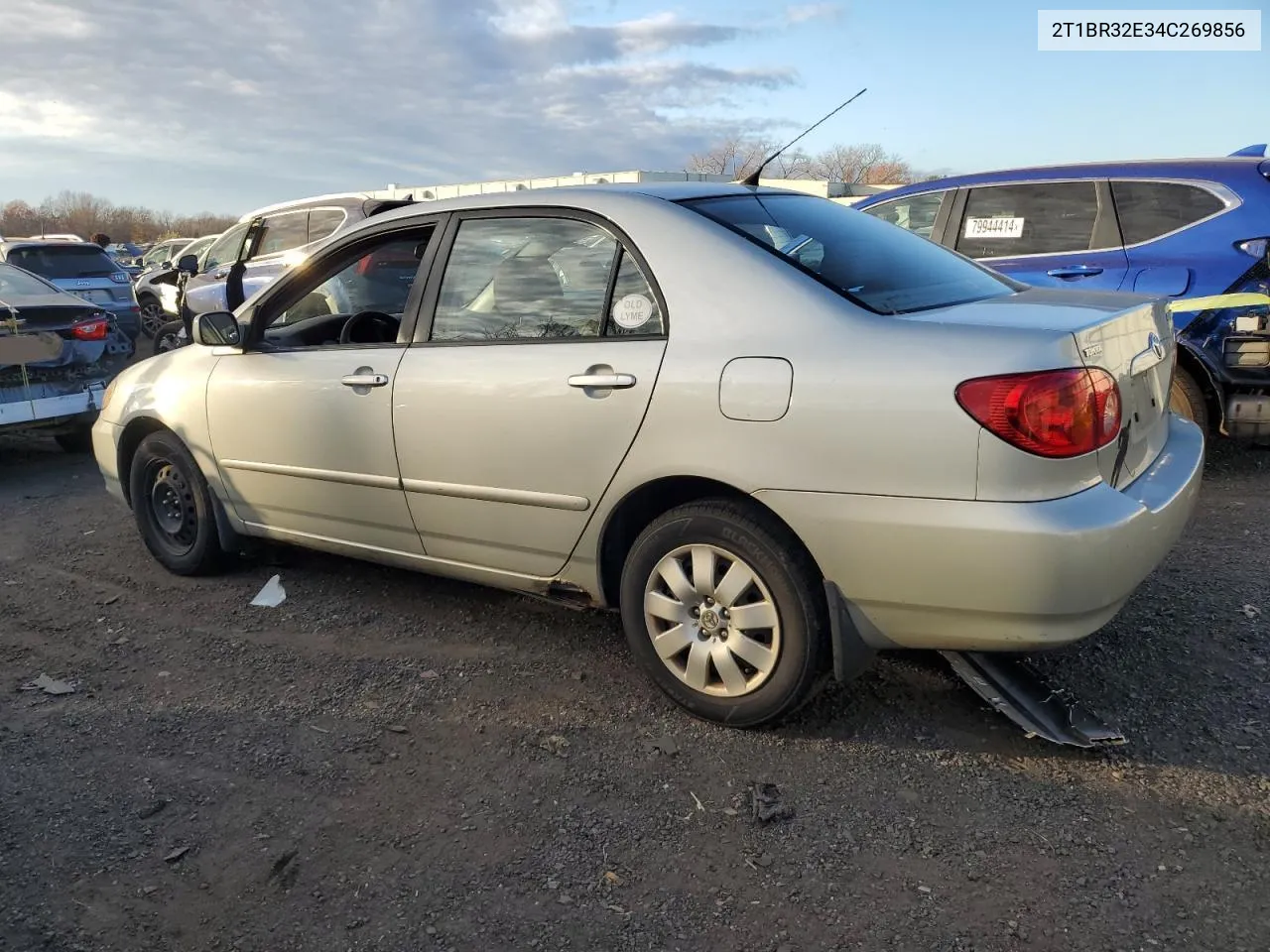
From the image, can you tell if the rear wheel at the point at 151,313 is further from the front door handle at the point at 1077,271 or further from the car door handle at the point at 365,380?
the front door handle at the point at 1077,271

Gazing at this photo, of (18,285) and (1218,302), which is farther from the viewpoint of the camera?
(18,285)

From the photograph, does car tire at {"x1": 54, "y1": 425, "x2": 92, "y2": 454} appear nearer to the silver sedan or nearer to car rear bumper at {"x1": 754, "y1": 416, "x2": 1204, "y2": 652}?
the silver sedan

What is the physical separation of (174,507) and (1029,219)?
5.18 meters

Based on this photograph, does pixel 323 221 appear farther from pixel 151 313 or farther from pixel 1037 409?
pixel 1037 409

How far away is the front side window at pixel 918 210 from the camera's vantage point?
651 cm

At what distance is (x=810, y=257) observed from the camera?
3.00 metres

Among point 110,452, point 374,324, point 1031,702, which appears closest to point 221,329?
point 374,324

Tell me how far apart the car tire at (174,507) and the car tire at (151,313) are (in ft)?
39.2

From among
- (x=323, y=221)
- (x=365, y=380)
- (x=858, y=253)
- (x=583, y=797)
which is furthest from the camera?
(x=323, y=221)

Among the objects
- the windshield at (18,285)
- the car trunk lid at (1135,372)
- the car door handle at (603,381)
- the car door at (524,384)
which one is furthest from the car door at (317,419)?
the windshield at (18,285)

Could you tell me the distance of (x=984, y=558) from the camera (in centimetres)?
245

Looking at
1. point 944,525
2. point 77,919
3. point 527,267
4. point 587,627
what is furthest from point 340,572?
point 944,525

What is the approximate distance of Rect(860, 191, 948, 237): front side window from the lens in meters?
6.51

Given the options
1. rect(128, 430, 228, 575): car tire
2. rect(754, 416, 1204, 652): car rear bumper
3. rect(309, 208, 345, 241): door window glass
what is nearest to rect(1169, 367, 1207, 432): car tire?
rect(754, 416, 1204, 652): car rear bumper
